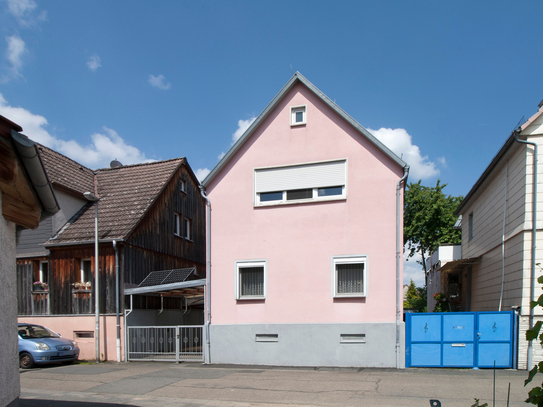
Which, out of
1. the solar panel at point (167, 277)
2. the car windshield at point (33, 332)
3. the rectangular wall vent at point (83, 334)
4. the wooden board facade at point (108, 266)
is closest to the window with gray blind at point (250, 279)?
the solar panel at point (167, 277)

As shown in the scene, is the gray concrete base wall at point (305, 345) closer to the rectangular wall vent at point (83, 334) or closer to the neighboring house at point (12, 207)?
the rectangular wall vent at point (83, 334)

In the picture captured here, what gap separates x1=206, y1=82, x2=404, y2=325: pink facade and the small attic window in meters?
0.14

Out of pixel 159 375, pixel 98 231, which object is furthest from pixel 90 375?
pixel 98 231

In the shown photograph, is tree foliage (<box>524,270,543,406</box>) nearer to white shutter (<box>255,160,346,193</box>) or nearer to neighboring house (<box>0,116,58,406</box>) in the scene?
neighboring house (<box>0,116,58,406</box>)

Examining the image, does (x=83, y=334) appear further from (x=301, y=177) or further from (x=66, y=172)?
(x=301, y=177)

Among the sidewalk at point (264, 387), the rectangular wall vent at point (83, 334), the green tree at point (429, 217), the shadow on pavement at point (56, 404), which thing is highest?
the green tree at point (429, 217)

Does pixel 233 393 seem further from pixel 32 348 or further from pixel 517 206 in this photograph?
pixel 517 206

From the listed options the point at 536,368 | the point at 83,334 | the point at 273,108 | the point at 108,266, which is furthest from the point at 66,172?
the point at 536,368

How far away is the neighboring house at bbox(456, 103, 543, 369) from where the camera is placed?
38.8 ft

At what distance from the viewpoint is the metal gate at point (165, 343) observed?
14789 millimetres

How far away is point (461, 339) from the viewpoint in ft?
40.4

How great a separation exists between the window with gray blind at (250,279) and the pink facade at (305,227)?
0.18m

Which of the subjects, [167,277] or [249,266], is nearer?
[249,266]

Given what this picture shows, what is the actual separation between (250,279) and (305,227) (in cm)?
252
